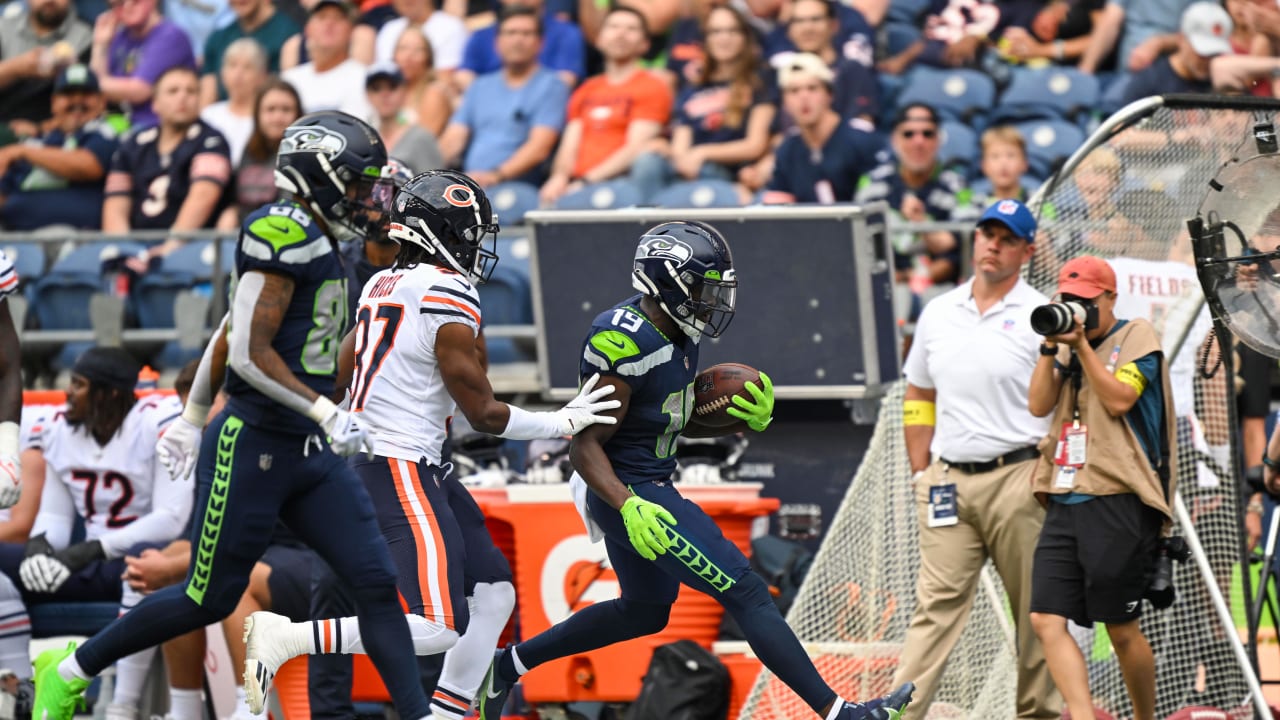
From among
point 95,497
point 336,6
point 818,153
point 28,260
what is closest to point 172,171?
point 28,260

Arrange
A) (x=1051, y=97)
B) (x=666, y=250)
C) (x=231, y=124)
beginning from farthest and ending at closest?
(x=231, y=124) < (x=1051, y=97) < (x=666, y=250)

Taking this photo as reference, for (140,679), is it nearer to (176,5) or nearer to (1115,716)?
(1115,716)

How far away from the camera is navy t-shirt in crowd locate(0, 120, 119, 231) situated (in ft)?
41.6

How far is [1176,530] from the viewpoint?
7707 mm

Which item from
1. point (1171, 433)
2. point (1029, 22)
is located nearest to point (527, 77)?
point (1029, 22)

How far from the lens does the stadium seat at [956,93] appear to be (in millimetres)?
11266

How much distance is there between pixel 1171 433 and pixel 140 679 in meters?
4.41

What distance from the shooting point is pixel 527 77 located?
12047 millimetres

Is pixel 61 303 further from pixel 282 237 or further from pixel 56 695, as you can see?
pixel 282 237

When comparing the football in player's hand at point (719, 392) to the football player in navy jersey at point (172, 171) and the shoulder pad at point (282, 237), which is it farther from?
the football player in navy jersey at point (172, 171)

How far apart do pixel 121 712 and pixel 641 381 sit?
3.17m

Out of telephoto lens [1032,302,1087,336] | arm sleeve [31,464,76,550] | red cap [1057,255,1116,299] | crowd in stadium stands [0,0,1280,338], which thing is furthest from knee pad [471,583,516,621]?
crowd in stadium stands [0,0,1280,338]

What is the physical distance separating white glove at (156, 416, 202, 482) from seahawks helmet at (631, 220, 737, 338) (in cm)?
168

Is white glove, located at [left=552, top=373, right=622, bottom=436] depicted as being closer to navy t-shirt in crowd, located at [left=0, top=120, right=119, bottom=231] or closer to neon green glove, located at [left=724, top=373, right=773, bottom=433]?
neon green glove, located at [left=724, top=373, right=773, bottom=433]
